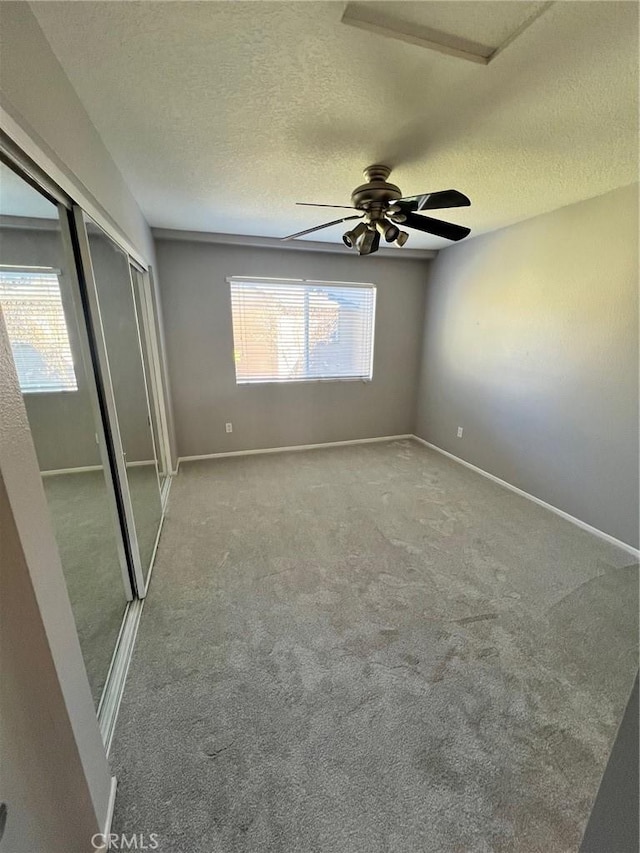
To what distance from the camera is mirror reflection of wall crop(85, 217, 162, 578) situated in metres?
1.68

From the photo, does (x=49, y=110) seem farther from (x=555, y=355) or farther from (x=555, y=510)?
(x=555, y=510)

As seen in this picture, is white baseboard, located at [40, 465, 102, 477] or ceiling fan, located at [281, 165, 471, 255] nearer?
white baseboard, located at [40, 465, 102, 477]

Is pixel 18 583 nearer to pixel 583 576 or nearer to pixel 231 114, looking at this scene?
pixel 231 114

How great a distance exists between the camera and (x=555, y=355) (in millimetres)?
2793

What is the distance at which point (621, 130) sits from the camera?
61.4 inches

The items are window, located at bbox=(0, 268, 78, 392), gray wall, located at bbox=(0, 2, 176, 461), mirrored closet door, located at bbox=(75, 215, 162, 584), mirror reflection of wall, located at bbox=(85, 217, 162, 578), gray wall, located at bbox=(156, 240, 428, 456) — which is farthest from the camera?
gray wall, located at bbox=(156, 240, 428, 456)

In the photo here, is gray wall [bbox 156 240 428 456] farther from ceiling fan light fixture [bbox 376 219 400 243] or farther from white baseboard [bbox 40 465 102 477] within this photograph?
white baseboard [bbox 40 465 102 477]

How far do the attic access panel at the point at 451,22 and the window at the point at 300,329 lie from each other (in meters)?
Result: 2.77

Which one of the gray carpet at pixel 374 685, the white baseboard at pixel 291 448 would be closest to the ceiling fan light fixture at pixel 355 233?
the gray carpet at pixel 374 685

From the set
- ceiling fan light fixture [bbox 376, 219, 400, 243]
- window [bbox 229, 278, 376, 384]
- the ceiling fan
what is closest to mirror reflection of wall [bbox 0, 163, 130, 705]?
the ceiling fan

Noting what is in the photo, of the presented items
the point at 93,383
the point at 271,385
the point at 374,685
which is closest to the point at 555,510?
the point at 374,685

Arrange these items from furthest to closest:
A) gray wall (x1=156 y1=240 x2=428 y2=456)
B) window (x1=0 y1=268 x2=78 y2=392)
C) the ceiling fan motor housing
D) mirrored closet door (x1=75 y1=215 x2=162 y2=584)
Result: gray wall (x1=156 y1=240 x2=428 y2=456) < the ceiling fan motor housing < mirrored closet door (x1=75 y1=215 x2=162 y2=584) < window (x1=0 y1=268 x2=78 y2=392)

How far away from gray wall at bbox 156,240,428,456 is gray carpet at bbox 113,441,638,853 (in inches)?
59.1

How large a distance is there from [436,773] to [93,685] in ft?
4.34
